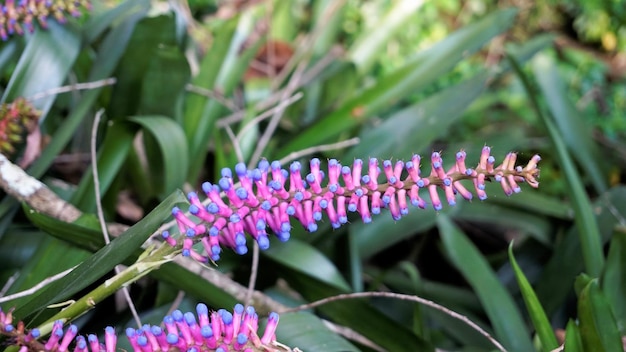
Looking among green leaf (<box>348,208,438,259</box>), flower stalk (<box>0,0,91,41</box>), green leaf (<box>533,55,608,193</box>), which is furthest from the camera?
green leaf (<box>533,55,608,193</box>)

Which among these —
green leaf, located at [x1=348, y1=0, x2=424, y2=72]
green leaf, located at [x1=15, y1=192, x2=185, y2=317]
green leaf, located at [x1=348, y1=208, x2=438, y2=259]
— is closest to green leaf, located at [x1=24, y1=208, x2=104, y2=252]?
green leaf, located at [x1=15, y1=192, x2=185, y2=317]

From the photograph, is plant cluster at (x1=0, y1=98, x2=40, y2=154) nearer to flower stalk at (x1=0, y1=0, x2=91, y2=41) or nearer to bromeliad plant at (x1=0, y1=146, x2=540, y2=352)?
flower stalk at (x1=0, y1=0, x2=91, y2=41)

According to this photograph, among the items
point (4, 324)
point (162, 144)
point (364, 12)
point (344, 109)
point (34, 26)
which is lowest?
point (4, 324)

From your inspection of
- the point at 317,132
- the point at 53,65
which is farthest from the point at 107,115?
the point at 317,132

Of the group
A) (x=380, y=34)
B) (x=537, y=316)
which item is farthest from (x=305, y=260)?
(x=380, y=34)

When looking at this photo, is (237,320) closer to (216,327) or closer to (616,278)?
(216,327)

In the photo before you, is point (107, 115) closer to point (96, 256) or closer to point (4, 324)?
point (96, 256)

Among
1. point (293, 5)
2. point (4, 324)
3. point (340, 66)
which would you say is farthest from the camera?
point (293, 5)
